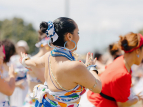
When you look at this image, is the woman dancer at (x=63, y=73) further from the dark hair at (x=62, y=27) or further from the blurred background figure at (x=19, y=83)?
the blurred background figure at (x=19, y=83)

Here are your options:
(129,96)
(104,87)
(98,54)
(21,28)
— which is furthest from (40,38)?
(21,28)

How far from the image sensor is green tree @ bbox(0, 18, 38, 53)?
4897cm

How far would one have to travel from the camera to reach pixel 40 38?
144 inches

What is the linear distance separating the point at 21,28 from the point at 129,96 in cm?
5005

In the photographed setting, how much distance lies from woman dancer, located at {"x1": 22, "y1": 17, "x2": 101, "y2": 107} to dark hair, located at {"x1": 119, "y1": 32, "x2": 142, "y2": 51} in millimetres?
881

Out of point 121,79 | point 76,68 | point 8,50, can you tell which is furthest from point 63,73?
point 8,50

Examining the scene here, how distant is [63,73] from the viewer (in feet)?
5.83

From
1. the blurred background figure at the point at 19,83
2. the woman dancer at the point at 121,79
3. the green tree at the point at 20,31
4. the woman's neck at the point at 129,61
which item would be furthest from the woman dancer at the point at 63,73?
the green tree at the point at 20,31

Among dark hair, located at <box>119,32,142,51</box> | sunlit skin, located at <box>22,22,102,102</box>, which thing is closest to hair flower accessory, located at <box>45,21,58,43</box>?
sunlit skin, located at <box>22,22,102,102</box>

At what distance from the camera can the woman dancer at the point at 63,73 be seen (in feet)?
5.88

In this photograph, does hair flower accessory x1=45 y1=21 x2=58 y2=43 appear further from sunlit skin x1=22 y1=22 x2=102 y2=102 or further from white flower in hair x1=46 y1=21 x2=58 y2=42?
sunlit skin x1=22 y1=22 x2=102 y2=102

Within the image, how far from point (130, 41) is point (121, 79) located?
59 cm

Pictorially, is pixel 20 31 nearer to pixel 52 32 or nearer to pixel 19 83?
pixel 19 83

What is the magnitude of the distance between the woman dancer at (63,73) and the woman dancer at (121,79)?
61cm
